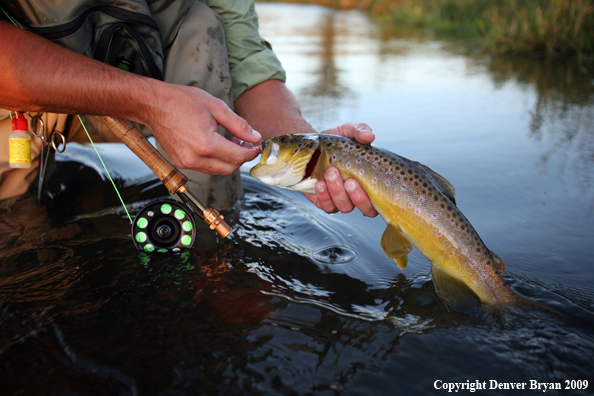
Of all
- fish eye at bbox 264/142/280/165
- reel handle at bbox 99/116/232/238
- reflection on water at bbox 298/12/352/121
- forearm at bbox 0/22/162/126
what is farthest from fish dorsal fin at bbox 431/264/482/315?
reflection on water at bbox 298/12/352/121

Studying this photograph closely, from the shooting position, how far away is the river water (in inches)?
65.0

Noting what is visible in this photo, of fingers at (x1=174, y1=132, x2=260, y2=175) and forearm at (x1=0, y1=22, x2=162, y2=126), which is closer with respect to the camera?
forearm at (x1=0, y1=22, x2=162, y2=126)

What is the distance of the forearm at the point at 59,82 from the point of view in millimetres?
1821

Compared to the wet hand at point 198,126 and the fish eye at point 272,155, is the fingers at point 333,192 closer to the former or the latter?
the fish eye at point 272,155

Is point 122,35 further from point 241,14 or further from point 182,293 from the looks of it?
point 182,293

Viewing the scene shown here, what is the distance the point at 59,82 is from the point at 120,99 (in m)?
0.24

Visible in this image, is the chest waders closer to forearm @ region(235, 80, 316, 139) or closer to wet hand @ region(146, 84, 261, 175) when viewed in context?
wet hand @ region(146, 84, 261, 175)

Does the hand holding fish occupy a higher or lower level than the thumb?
lower

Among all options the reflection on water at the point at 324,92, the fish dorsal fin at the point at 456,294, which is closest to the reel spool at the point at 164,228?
the fish dorsal fin at the point at 456,294

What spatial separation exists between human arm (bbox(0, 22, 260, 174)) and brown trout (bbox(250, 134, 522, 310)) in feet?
0.63

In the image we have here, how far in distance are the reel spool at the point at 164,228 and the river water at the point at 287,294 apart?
2.8 inches

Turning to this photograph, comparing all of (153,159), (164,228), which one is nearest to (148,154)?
(153,159)

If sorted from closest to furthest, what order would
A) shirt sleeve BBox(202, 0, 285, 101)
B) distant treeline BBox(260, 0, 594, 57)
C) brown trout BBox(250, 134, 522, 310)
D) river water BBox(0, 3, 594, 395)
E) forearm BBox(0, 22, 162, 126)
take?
1. river water BBox(0, 3, 594, 395)
2. forearm BBox(0, 22, 162, 126)
3. brown trout BBox(250, 134, 522, 310)
4. shirt sleeve BBox(202, 0, 285, 101)
5. distant treeline BBox(260, 0, 594, 57)

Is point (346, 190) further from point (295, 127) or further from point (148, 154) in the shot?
point (148, 154)
